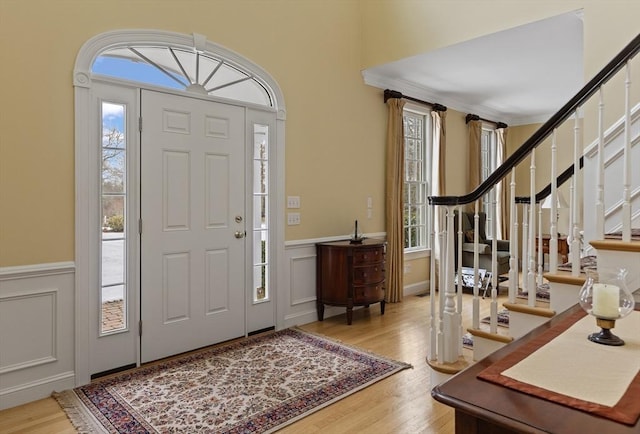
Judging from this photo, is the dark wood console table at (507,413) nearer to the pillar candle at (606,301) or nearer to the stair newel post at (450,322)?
the pillar candle at (606,301)

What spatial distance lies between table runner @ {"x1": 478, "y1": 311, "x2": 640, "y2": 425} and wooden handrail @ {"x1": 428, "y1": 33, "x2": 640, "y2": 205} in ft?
3.81

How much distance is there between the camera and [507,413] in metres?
1.00

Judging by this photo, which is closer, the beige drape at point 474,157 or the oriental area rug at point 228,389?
the oriental area rug at point 228,389

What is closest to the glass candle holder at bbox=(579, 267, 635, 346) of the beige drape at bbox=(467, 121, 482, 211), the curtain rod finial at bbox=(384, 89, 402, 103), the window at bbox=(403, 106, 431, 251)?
the curtain rod finial at bbox=(384, 89, 402, 103)

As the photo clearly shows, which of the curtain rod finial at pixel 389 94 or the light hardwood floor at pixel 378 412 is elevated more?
the curtain rod finial at pixel 389 94

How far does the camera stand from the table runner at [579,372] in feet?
3.37

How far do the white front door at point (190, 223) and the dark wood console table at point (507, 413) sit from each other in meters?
2.74

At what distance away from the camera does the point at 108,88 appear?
10.1 feet

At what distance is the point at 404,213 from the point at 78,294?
3.99m

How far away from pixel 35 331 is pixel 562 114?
342 centimetres

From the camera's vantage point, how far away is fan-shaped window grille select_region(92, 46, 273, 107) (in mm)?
3199

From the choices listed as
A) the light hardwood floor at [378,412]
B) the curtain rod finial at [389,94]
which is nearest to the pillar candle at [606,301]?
the light hardwood floor at [378,412]

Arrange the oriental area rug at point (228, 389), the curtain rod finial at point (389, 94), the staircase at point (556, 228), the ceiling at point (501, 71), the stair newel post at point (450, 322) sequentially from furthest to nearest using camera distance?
the curtain rod finial at point (389, 94), the ceiling at point (501, 71), the stair newel post at point (450, 322), the oriental area rug at point (228, 389), the staircase at point (556, 228)

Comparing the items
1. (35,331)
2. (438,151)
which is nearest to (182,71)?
(35,331)
